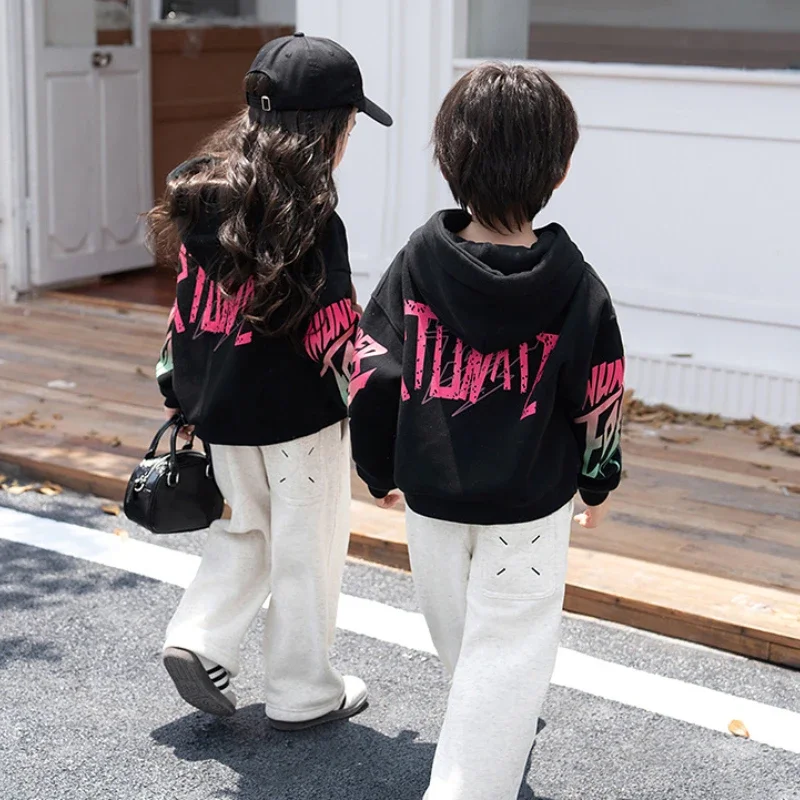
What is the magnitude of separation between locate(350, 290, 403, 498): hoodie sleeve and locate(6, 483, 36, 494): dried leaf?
9.02 feet

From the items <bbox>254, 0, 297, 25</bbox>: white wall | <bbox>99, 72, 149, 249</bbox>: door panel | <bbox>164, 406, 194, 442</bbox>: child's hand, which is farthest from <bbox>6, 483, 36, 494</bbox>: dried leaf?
<bbox>254, 0, 297, 25</bbox>: white wall

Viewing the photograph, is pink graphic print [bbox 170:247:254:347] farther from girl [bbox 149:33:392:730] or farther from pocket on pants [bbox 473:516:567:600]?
pocket on pants [bbox 473:516:567:600]

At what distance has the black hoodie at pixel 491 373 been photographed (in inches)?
98.5

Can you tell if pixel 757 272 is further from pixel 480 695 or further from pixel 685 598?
pixel 480 695

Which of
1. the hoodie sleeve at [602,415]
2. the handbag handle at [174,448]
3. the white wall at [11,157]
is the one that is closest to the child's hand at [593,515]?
the hoodie sleeve at [602,415]

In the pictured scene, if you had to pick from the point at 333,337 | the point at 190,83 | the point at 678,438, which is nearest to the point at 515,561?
the point at 333,337

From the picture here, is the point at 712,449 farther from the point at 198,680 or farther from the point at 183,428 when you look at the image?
the point at 198,680

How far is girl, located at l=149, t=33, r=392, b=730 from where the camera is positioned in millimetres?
2869

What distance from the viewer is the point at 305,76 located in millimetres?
2857

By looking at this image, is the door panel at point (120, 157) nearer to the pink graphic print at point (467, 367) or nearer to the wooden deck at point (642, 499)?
the wooden deck at point (642, 499)

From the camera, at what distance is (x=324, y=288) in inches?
115

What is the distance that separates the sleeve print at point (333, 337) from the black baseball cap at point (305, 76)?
16.5 inches

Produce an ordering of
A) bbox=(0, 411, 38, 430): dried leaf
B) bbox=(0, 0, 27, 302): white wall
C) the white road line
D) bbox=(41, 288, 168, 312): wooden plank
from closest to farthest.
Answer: the white road line → bbox=(0, 411, 38, 430): dried leaf → bbox=(0, 0, 27, 302): white wall → bbox=(41, 288, 168, 312): wooden plank

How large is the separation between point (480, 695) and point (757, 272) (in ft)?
12.1
